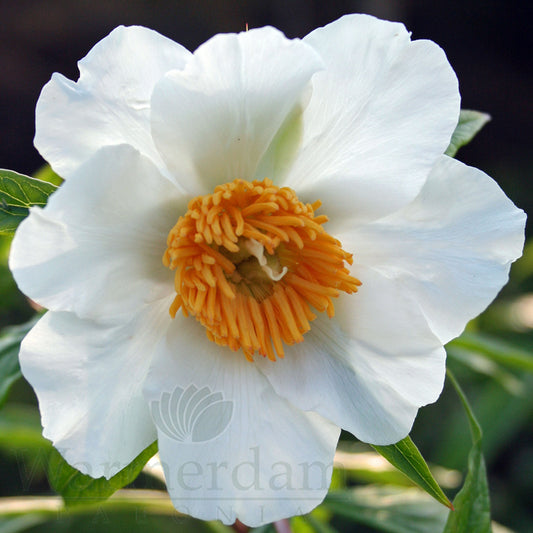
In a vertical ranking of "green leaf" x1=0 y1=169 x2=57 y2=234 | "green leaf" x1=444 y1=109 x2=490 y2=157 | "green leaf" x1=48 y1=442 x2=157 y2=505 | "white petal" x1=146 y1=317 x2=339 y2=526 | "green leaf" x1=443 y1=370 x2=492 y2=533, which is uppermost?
"green leaf" x1=444 y1=109 x2=490 y2=157

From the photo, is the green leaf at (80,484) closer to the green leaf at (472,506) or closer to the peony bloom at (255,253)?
the peony bloom at (255,253)

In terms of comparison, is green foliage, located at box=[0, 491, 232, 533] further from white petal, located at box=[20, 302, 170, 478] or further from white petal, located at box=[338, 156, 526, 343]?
white petal, located at box=[338, 156, 526, 343]

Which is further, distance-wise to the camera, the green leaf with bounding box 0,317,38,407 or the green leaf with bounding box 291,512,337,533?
the green leaf with bounding box 291,512,337,533

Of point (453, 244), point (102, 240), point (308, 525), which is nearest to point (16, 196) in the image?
point (102, 240)

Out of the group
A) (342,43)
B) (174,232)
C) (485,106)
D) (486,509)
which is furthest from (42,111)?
(485,106)

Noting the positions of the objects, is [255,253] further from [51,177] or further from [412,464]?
[51,177]

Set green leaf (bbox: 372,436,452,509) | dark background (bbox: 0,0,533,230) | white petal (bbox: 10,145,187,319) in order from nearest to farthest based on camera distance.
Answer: white petal (bbox: 10,145,187,319) → green leaf (bbox: 372,436,452,509) → dark background (bbox: 0,0,533,230)

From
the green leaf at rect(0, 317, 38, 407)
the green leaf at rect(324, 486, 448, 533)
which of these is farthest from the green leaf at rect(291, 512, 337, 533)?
the green leaf at rect(0, 317, 38, 407)
